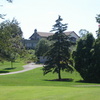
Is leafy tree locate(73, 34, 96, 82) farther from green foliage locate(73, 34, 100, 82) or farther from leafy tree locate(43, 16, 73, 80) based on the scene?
leafy tree locate(43, 16, 73, 80)

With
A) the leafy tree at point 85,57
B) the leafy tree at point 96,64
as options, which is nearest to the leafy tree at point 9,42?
the leafy tree at point 85,57

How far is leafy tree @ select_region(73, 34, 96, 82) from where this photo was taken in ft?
85.6

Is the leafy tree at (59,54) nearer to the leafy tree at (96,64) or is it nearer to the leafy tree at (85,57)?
the leafy tree at (85,57)

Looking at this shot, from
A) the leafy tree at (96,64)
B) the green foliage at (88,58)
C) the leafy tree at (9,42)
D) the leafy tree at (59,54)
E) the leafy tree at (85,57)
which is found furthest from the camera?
the leafy tree at (59,54)

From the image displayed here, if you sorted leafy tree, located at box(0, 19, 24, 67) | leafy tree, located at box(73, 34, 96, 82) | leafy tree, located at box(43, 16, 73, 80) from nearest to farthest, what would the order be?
leafy tree, located at box(0, 19, 24, 67) < leafy tree, located at box(73, 34, 96, 82) < leafy tree, located at box(43, 16, 73, 80)

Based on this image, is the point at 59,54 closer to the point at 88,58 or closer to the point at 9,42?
the point at 88,58

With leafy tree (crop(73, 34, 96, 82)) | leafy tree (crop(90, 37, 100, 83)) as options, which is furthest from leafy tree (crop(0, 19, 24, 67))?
leafy tree (crop(90, 37, 100, 83))

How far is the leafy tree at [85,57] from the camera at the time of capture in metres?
26.1

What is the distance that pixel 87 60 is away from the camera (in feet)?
87.6

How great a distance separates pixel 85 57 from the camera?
88.5 ft

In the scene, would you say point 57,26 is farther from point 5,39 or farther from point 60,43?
point 5,39

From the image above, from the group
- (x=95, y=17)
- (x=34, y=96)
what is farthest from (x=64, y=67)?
(x=34, y=96)

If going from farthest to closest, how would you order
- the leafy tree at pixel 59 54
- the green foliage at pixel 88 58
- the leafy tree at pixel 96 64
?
the leafy tree at pixel 59 54 → the green foliage at pixel 88 58 → the leafy tree at pixel 96 64

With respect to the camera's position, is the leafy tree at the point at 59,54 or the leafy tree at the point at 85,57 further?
the leafy tree at the point at 59,54
